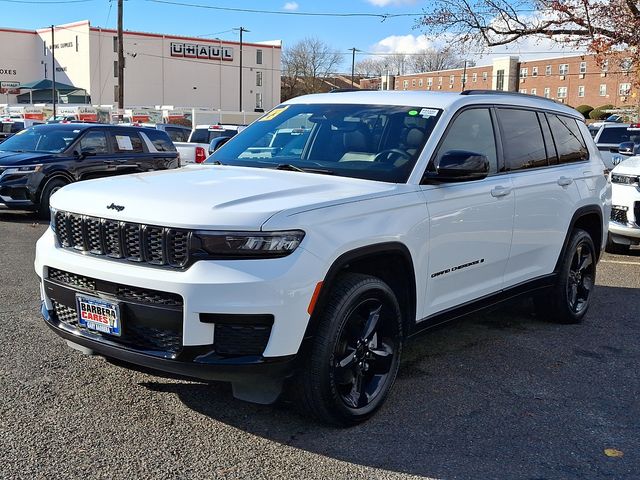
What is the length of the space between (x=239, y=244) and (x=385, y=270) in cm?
117

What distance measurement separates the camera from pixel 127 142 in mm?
13344

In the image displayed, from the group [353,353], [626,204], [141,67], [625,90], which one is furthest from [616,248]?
[141,67]

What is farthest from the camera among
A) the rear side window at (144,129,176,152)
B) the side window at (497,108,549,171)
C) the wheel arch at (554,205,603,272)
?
the rear side window at (144,129,176,152)

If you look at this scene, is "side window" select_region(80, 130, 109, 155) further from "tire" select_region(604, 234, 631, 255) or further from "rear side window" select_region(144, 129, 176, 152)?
"tire" select_region(604, 234, 631, 255)

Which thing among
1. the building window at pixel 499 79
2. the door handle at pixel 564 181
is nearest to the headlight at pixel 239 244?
the door handle at pixel 564 181

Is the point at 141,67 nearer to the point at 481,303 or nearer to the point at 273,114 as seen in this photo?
the point at 273,114

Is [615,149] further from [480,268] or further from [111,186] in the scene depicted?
[111,186]

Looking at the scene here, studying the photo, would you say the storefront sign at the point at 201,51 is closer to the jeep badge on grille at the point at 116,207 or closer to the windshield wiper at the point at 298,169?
the windshield wiper at the point at 298,169

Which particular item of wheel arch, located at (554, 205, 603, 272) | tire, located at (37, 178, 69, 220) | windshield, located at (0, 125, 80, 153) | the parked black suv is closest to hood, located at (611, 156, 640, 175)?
wheel arch, located at (554, 205, 603, 272)

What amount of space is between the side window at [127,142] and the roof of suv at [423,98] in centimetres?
835

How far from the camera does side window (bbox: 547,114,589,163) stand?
19.7ft

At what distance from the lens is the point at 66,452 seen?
3.50 meters

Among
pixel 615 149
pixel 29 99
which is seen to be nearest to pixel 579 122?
pixel 615 149

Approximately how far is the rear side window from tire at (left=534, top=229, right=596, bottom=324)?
9507mm
